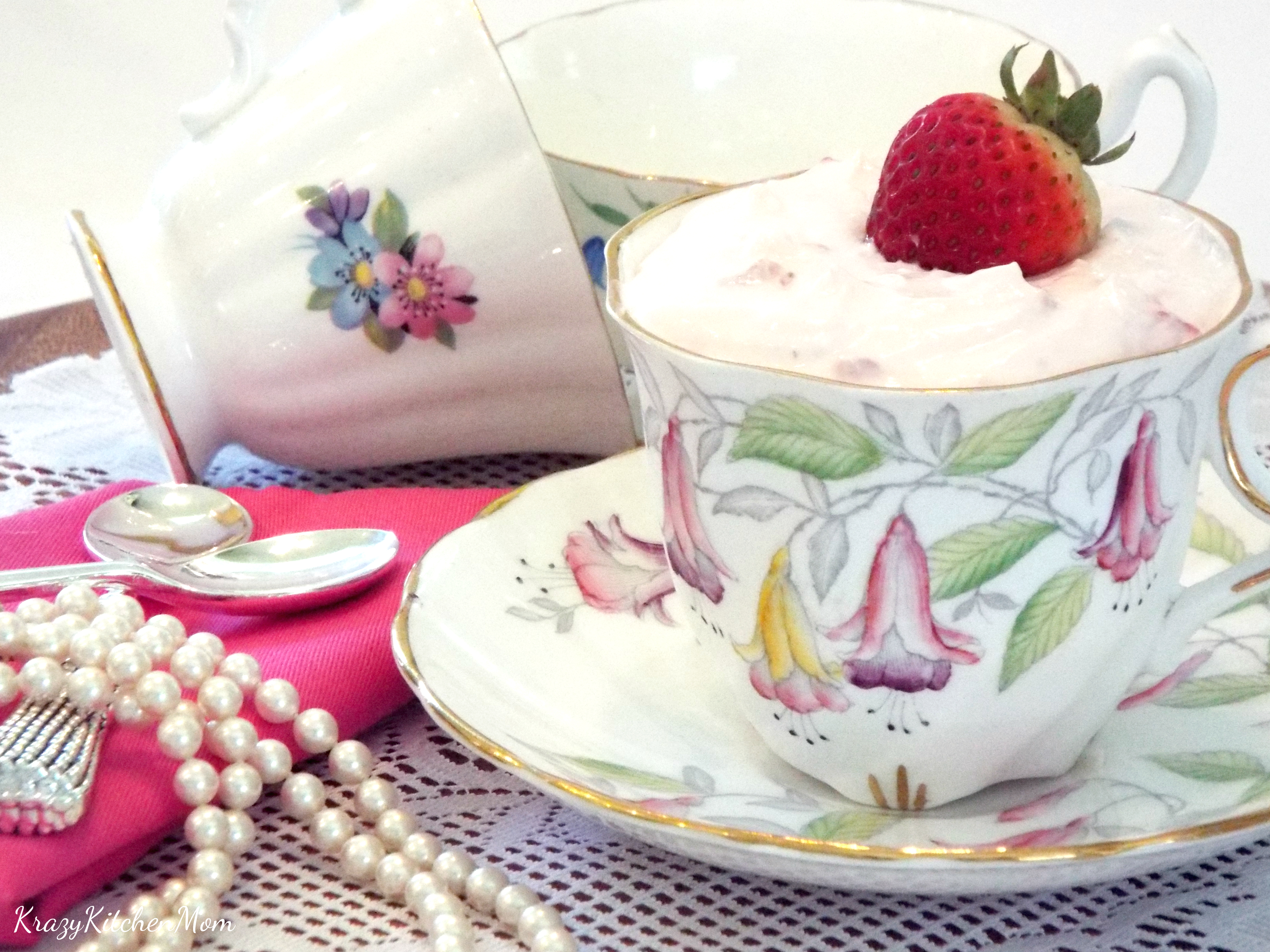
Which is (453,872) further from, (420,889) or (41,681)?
(41,681)

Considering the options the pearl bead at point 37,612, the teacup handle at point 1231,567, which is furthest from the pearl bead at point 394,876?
the teacup handle at point 1231,567

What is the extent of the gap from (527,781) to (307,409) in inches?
15.1

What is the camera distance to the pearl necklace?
1.80 ft

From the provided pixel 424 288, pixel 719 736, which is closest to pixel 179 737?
pixel 719 736


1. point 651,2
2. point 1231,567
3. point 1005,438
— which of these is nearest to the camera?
point 1005,438

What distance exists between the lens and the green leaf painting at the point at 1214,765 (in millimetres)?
552

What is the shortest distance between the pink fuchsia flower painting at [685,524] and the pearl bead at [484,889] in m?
0.14

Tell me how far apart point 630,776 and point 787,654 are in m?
0.08

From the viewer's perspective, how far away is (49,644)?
0.64 metres

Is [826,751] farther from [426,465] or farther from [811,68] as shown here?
[811,68]

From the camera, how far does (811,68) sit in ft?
4.08

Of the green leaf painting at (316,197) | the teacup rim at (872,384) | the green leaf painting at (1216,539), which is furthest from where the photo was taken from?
the green leaf painting at (316,197)

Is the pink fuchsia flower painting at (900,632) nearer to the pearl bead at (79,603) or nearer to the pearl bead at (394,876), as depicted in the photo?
the pearl bead at (394,876)

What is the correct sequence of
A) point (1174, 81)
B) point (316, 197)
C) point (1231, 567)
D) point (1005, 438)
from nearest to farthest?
point (1005, 438) → point (1231, 567) → point (1174, 81) → point (316, 197)
